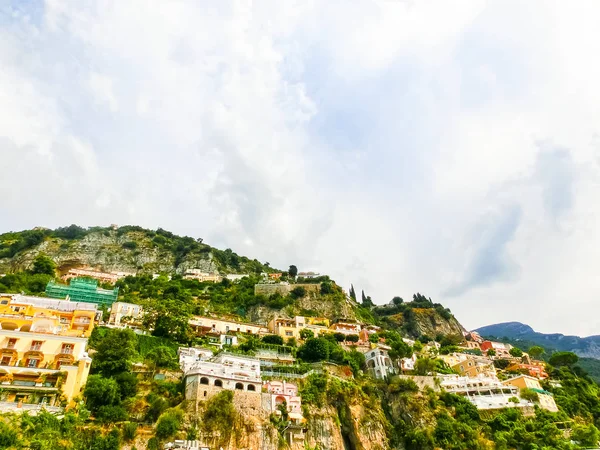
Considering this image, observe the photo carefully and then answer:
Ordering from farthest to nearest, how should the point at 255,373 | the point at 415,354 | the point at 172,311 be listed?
the point at 415,354
the point at 172,311
the point at 255,373

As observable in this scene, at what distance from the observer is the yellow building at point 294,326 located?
6519 centimetres

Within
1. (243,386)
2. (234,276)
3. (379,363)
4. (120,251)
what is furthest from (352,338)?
(120,251)

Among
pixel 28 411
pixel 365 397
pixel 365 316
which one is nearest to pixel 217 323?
pixel 365 397

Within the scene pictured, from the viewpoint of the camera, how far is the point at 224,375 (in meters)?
40.2

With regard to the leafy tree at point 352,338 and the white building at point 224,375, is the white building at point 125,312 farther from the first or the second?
the leafy tree at point 352,338

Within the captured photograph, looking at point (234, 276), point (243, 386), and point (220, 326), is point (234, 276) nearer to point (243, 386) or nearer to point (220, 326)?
point (220, 326)

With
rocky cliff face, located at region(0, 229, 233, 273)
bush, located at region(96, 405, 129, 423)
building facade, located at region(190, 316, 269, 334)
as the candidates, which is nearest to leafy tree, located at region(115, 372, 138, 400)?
bush, located at region(96, 405, 129, 423)

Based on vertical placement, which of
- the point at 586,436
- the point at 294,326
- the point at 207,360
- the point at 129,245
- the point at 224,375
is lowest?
the point at 586,436

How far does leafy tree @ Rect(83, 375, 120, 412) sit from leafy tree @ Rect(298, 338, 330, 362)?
2440cm

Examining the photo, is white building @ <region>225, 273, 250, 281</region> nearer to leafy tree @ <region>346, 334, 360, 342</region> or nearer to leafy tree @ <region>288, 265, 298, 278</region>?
leafy tree @ <region>288, 265, 298, 278</region>

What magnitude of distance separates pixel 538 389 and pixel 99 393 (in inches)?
2056

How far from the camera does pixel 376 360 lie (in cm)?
5775

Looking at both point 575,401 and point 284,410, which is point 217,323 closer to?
point 284,410

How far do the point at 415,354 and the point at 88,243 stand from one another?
76340mm
